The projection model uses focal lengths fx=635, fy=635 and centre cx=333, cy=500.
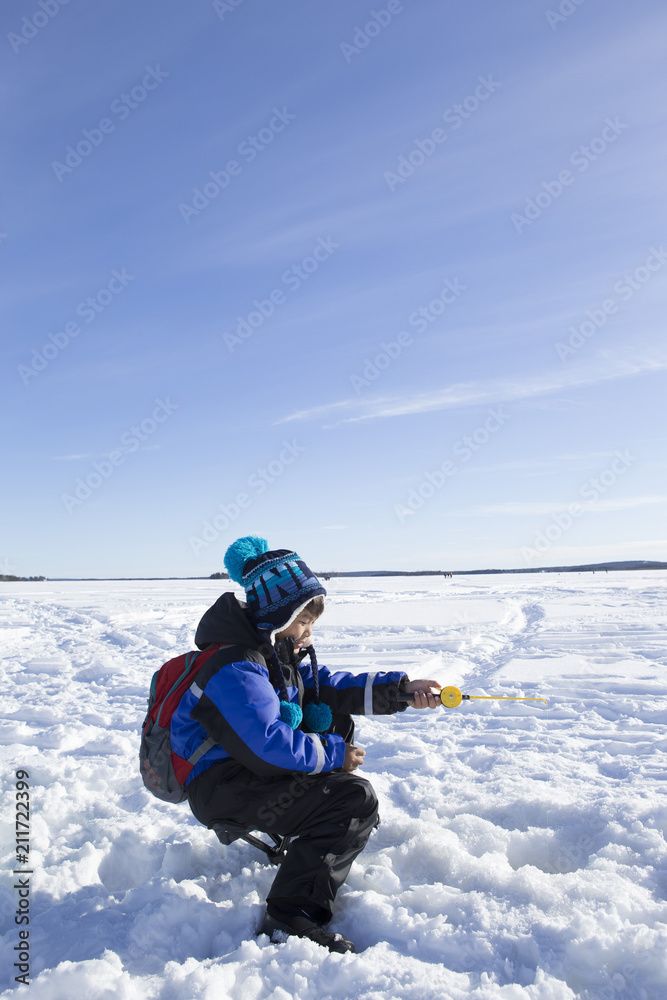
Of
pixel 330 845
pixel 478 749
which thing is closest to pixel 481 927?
pixel 330 845

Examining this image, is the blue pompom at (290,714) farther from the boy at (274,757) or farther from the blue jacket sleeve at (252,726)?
the blue jacket sleeve at (252,726)

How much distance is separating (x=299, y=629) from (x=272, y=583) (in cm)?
23

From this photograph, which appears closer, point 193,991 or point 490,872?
point 193,991

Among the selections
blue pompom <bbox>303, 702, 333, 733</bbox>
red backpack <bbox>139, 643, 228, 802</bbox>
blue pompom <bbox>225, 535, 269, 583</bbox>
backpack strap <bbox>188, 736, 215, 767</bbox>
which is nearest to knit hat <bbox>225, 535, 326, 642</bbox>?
blue pompom <bbox>225, 535, 269, 583</bbox>

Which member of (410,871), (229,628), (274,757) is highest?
(229,628)

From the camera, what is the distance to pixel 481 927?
202 cm

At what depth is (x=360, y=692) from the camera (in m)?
2.77

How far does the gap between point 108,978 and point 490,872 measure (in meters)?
1.36

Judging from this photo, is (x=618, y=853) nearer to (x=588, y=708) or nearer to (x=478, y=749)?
(x=478, y=749)

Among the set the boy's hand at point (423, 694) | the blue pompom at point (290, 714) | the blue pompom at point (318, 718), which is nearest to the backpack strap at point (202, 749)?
the blue pompom at point (290, 714)

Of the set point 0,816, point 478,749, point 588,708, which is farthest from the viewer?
point 588,708

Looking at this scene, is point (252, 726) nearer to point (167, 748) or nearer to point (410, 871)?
point (167, 748)

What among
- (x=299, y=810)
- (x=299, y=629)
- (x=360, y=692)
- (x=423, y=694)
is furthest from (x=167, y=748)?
(x=423, y=694)

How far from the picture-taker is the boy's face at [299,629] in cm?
245
